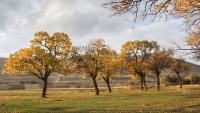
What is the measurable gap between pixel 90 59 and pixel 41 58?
9.88 m

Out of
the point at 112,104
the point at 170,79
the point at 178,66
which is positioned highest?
the point at 178,66

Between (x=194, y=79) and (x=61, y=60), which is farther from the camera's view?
(x=194, y=79)

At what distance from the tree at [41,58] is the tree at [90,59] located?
250 cm

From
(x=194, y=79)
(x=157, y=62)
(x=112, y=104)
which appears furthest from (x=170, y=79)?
(x=112, y=104)

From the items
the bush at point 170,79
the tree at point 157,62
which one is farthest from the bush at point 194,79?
the tree at point 157,62

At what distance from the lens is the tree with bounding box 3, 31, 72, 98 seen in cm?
4894

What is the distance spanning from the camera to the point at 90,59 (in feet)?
177

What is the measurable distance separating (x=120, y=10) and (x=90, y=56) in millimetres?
39796

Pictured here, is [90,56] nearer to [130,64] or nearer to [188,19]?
[130,64]

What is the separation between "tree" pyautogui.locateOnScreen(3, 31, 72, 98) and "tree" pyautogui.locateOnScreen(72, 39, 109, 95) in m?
2.50

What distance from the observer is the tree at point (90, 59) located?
5338 cm

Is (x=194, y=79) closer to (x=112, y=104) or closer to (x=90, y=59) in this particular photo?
(x=90, y=59)

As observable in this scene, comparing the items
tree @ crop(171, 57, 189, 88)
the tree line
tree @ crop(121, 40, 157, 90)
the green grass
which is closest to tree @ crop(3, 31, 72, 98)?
the tree line

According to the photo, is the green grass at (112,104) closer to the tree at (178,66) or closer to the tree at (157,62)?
the tree at (157,62)
